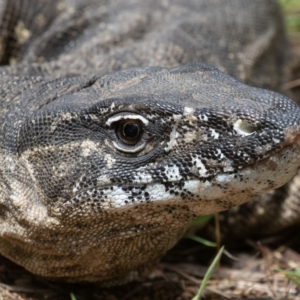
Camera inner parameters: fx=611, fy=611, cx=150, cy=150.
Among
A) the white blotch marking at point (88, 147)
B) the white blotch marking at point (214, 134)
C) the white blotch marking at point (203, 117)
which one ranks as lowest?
the white blotch marking at point (88, 147)

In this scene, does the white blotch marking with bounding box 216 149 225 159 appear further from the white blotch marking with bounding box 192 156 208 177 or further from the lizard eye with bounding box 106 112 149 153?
the lizard eye with bounding box 106 112 149 153

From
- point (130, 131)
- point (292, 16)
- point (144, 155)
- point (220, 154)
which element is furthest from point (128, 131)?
point (292, 16)

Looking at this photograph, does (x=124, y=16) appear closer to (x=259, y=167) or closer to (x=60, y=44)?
(x=60, y=44)

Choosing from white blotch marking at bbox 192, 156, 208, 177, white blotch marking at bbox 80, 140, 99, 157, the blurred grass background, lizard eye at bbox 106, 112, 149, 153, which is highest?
the blurred grass background

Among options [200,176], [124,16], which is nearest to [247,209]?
[124,16]

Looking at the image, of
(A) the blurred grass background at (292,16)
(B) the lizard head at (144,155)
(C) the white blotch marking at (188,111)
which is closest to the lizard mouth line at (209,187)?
(B) the lizard head at (144,155)

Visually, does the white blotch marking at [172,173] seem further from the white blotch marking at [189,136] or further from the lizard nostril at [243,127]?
the lizard nostril at [243,127]

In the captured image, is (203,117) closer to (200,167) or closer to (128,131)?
(200,167)

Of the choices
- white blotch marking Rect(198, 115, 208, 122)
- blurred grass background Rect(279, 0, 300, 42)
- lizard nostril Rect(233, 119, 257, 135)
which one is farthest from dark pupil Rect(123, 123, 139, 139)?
blurred grass background Rect(279, 0, 300, 42)

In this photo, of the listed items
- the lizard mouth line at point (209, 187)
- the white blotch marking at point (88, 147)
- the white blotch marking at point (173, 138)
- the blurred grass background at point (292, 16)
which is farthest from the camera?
the blurred grass background at point (292, 16)
